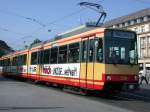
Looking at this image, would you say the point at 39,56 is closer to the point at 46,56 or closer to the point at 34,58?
the point at 34,58

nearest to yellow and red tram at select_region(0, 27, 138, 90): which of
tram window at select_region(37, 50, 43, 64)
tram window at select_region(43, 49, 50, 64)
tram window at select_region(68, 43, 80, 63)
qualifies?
tram window at select_region(68, 43, 80, 63)

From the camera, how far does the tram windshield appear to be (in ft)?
62.0

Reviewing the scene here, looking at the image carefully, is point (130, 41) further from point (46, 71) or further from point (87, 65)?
point (46, 71)

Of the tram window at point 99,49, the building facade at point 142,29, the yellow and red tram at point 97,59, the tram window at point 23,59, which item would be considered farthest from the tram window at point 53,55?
the building facade at point 142,29

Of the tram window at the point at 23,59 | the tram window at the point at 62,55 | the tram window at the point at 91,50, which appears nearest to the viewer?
the tram window at the point at 91,50

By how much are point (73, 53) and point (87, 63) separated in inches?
89.0

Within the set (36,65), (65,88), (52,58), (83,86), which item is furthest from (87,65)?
(36,65)

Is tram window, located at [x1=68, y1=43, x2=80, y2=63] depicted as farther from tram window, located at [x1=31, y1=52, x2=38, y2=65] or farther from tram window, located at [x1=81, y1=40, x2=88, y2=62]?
tram window, located at [x1=31, y1=52, x2=38, y2=65]

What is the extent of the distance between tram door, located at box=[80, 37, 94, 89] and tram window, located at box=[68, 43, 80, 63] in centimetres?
74

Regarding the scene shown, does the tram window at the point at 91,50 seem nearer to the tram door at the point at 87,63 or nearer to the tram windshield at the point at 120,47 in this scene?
the tram door at the point at 87,63

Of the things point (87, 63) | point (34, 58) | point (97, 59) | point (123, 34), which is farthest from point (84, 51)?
point (34, 58)

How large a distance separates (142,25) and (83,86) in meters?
85.3

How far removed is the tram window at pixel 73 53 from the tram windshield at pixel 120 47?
2.70m

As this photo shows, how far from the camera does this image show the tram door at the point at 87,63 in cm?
1947
